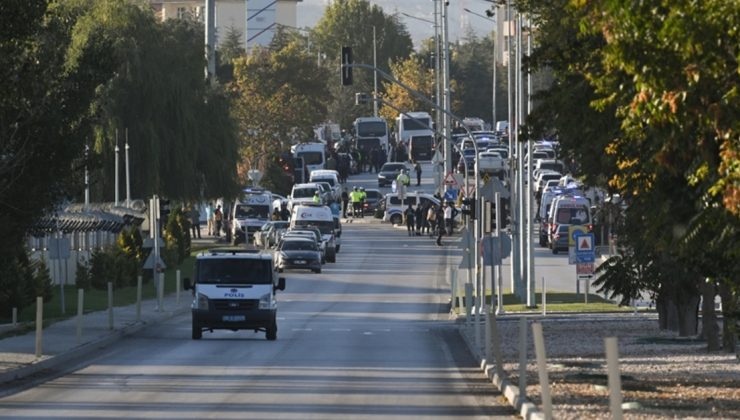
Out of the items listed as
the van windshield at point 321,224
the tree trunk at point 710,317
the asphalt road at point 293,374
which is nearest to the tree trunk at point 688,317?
the tree trunk at point 710,317

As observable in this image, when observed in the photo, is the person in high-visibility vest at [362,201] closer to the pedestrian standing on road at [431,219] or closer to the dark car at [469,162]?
the dark car at [469,162]

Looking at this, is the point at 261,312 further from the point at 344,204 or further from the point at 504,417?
the point at 344,204

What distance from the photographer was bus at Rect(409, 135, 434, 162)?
434ft

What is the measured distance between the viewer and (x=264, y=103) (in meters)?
115

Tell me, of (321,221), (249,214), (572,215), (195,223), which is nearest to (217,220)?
(195,223)

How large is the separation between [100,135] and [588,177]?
42.6 m

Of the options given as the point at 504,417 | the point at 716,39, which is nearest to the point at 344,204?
the point at 504,417

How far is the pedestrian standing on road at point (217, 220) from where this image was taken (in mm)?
86438

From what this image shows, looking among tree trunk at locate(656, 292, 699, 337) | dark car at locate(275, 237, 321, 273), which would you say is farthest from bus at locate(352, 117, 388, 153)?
tree trunk at locate(656, 292, 699, 337)

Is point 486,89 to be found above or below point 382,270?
above

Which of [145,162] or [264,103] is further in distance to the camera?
[264,103]

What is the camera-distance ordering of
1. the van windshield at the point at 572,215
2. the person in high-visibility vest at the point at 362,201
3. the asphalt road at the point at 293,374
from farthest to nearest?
1. the person in high-visibility vest at the point at 362,201
2. the van windshield at the point at 572,215
3. the asphalt road at the point at 293,374

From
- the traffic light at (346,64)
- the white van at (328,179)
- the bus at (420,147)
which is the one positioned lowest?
the white van at (328,179)

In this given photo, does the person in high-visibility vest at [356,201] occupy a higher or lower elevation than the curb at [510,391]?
higher
